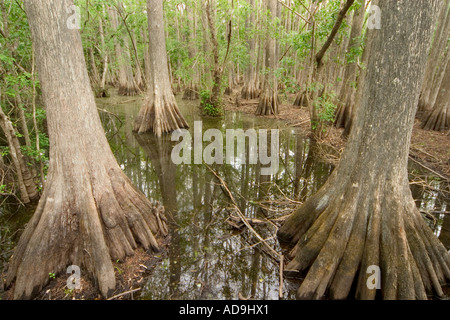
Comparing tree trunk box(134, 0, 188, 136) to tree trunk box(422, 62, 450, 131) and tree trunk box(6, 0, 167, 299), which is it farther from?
tree trunk box(422, 62, 450, 131)

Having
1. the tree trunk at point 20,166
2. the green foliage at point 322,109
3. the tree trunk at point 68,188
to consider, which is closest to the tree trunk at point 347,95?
the green foliage at point 322,109

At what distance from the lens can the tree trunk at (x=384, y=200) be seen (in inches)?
93.7

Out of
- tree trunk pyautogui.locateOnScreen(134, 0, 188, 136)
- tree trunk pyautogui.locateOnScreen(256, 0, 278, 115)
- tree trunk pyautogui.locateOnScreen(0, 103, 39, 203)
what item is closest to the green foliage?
tree trunk pyautogui.locateOnScreen(256, 0, 278, 115)

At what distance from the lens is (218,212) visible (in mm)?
4375

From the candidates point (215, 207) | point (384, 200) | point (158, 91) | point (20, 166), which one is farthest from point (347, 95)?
point (20, 166)

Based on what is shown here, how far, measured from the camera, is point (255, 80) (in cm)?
1720

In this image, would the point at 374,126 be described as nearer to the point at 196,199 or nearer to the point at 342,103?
the point at 196,199

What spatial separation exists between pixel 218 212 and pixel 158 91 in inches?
232

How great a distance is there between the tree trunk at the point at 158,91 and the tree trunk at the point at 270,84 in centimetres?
418

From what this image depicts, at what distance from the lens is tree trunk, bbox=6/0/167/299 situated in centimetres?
269

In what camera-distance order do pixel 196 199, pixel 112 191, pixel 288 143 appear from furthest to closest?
pixel 288 143, pixel 196 199, pixel 112 191

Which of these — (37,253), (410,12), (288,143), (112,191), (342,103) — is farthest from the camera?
(342,103)

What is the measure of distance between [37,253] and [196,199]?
8.53 ft
